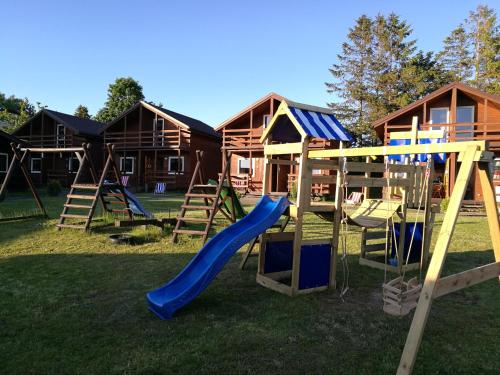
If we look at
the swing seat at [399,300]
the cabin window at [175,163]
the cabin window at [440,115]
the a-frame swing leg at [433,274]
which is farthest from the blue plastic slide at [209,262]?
the cabin window at [175,163]

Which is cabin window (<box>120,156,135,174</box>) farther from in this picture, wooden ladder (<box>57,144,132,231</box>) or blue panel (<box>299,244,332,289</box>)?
blue panel (<box>299,244,332,289</box>)

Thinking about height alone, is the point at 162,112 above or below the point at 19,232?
above

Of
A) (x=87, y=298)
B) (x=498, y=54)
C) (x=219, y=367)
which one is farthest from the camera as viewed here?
(x=498, y=54)

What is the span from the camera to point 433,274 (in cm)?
313

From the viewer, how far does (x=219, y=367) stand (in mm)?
3096

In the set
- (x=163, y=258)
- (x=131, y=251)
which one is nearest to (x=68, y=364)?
(x=163, y=258)

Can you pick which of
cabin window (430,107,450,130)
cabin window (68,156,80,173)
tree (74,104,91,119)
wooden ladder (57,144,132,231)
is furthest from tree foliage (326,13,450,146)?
tree (74,104,91,119)

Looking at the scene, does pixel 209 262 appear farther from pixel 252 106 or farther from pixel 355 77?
pixel 355 77

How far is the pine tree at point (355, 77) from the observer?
38.3 metres

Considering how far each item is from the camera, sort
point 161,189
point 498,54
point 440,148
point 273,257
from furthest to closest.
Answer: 1. point 498,54
2. point 161,189
3. point 273,257
4. point 440,148

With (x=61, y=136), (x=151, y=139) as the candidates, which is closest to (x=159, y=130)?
(x=151, y=139)

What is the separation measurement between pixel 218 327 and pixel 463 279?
237 centimetres

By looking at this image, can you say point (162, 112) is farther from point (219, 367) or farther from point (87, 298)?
point (219, 367)

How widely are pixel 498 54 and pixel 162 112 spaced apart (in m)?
31.0
